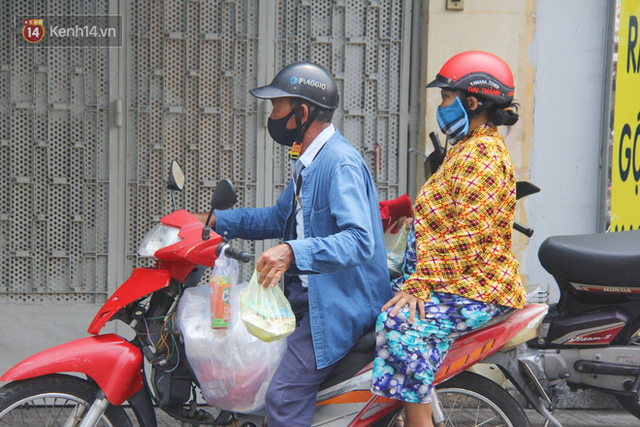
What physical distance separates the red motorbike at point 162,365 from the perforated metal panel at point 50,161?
87.4 inches

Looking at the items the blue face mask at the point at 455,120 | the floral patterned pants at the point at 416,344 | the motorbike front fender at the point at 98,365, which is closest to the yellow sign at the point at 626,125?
the blue face mask at the point at 455,120

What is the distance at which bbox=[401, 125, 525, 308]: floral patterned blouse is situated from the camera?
2846mm

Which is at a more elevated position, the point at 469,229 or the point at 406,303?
the point at 469,229

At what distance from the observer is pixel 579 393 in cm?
524

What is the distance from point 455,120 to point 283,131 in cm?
70

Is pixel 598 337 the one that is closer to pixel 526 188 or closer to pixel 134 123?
pixel 526 188

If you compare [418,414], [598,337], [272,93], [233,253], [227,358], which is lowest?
[418,414]

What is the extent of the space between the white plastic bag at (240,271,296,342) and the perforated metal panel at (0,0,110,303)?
2864mm

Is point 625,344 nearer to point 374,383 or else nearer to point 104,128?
point 374,383

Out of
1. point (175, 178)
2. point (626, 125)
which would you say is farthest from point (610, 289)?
point (626, 125)

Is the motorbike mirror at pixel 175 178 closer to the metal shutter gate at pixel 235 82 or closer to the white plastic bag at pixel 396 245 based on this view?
the white plastic bag at pixel 396 245

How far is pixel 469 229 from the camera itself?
112 inches

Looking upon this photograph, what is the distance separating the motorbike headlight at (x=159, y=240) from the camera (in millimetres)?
2852

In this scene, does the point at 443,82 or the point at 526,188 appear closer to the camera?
→ the point at 443,82
